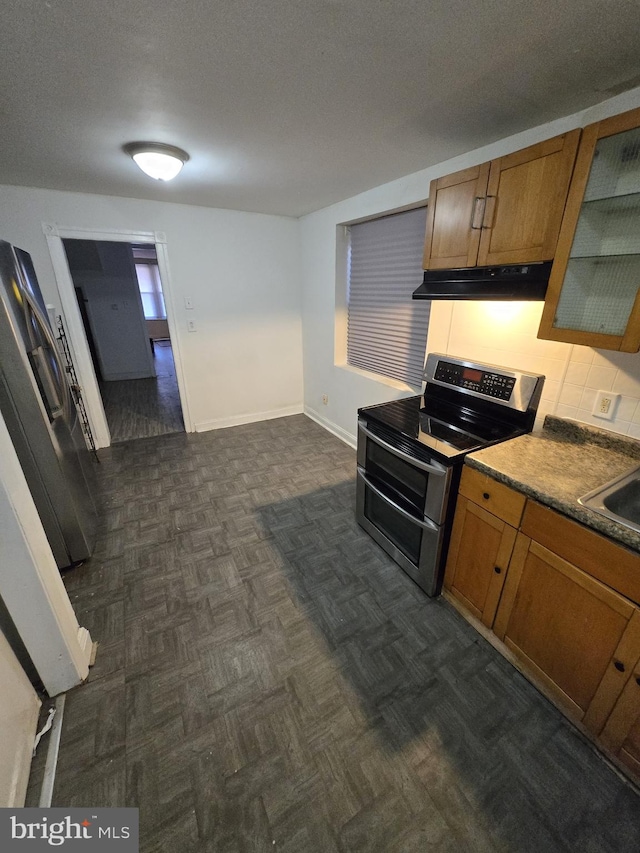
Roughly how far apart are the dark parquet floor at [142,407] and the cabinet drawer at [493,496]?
3530mm

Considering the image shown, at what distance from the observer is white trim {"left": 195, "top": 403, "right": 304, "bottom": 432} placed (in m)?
4.12

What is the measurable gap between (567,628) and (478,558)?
40cm

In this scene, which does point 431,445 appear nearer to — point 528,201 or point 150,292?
point 528,201

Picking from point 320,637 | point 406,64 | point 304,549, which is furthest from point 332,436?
point 406,64

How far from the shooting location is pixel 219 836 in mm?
1055

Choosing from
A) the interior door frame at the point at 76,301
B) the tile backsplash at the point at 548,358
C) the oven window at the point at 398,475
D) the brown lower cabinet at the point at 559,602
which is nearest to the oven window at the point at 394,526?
the oven window at the point at 398,475

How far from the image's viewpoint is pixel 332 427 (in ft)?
13.2

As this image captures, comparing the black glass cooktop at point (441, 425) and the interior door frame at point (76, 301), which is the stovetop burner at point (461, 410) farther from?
the interior door frame at point (76, 301)

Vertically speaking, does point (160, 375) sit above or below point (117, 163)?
below

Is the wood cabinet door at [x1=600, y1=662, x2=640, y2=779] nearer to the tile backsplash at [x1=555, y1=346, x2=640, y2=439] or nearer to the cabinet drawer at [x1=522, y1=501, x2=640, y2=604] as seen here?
the cabinet drawer at [x1=522, y1=501, x2=640, y2=604]

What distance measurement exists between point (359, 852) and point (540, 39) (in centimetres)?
261

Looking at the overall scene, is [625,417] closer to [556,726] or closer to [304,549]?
[556,726]

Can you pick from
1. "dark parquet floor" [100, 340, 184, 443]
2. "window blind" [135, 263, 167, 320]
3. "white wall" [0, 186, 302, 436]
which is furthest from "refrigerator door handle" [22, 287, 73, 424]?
"window blind" [135, 263, 167, 320]

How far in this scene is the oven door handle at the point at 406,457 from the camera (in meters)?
1.61
